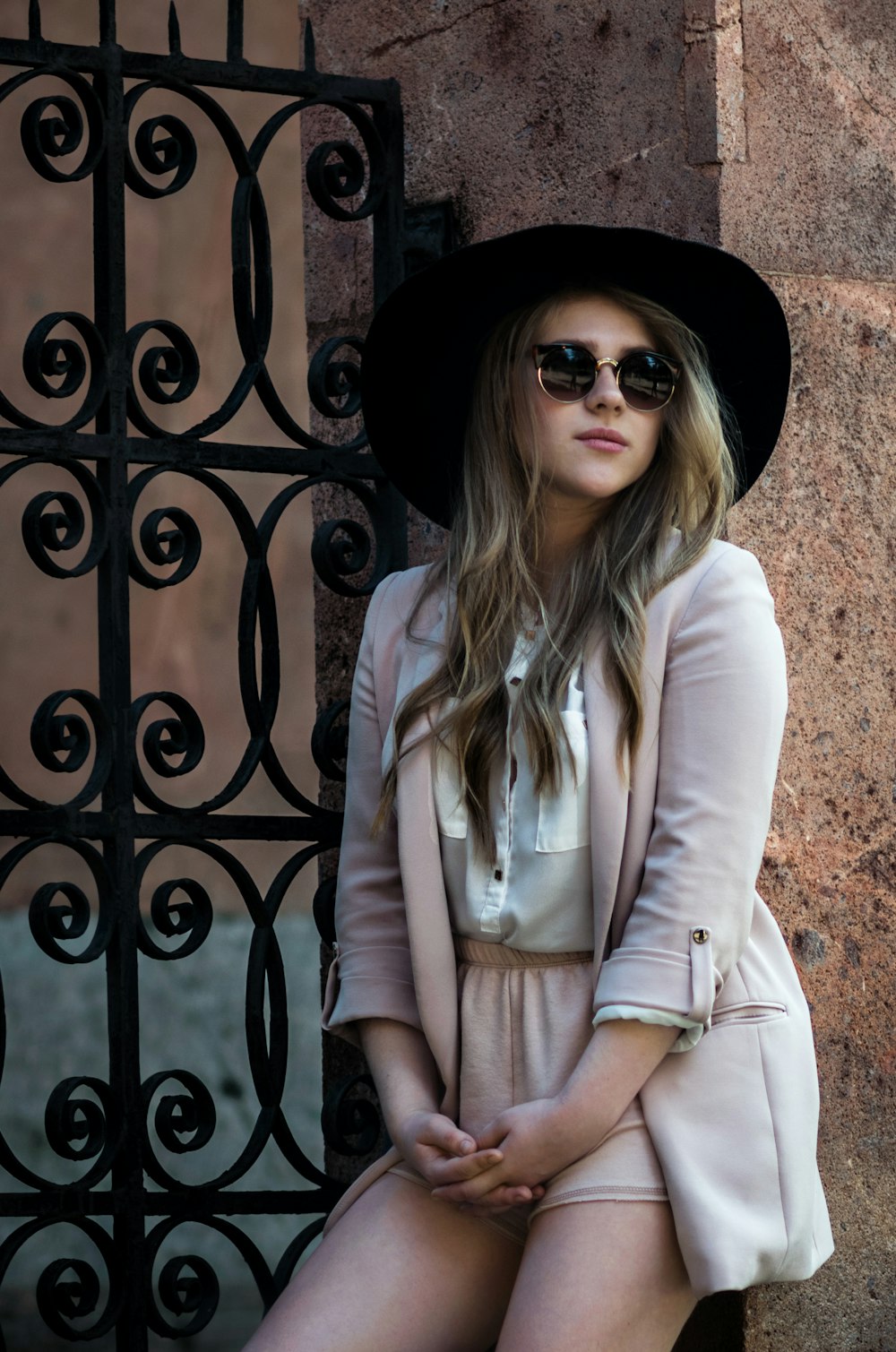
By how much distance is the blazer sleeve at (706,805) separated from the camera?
2.29 metres

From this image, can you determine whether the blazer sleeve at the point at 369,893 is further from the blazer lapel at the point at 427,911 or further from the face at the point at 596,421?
the face at the point at 596,421

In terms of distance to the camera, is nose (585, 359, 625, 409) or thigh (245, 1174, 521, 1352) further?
nose (585, 359, 625, 409)

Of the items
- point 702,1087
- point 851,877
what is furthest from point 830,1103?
point 702,1087

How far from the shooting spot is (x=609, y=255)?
2.55 meters

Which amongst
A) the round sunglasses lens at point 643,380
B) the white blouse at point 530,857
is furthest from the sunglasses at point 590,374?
the white blouse at point 530,857

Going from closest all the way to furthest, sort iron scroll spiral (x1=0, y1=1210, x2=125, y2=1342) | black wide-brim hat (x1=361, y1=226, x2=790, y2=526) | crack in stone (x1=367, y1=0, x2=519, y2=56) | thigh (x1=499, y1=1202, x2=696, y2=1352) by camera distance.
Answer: thigh (x1=499, y1=1202, x2=696, y2=1352)
black wide-brim hat (x1=361, y1=226, x2=790, y2=526)
iron scroll spiral (x1=0, y1=1210, x2=125, y2=1342)
crack in stone (x1=367, y1=0, x2=519, y2=56)

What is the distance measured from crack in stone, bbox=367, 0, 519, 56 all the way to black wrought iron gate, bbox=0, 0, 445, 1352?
0.53ft

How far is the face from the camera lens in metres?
2.52

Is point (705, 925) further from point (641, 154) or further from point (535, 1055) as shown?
point (641, 154)

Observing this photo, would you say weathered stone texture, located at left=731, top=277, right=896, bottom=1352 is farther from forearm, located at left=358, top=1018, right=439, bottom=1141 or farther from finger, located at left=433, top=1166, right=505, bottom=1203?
finger, located at left=433, top=1166, right=505, bottom=1203

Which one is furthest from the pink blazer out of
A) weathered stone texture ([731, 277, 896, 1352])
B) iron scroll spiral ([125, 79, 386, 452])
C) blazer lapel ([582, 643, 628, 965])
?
iron scroll spiral ([125, 79, 386, 452])

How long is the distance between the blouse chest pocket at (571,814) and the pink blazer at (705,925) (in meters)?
0.02

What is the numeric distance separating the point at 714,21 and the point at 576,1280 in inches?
72.3

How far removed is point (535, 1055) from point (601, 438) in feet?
2.53
